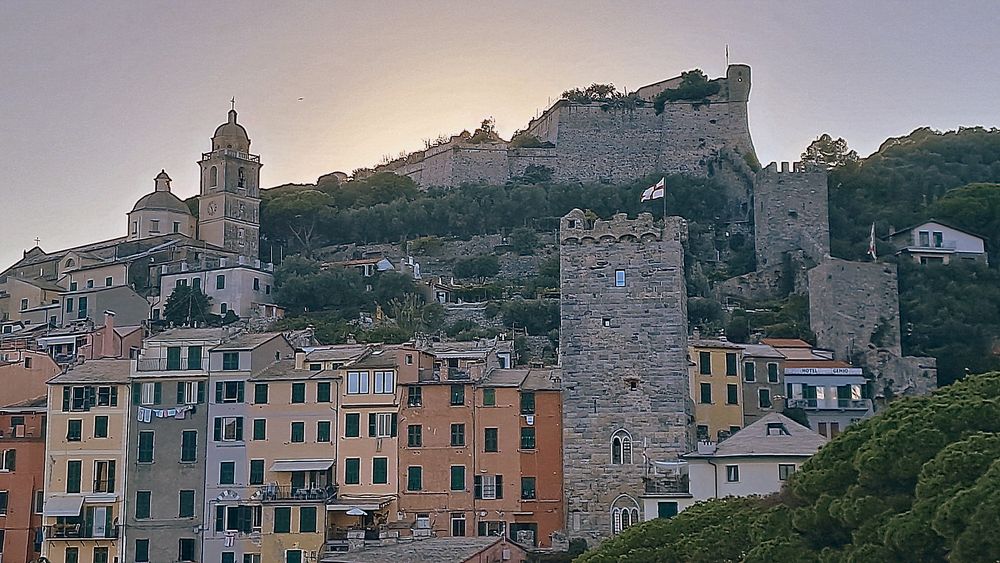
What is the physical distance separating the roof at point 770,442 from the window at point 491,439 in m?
6.65

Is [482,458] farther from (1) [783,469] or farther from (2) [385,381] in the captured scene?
(1) [783,469]

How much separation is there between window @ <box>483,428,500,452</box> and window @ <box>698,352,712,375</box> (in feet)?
27.9

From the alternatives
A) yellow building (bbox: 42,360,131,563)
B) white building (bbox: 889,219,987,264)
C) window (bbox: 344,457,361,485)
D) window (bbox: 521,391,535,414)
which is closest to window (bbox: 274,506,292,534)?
window (bbox: 344,457,361,485)

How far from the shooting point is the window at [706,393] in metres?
50.9

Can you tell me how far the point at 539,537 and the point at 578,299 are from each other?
7.52 meters

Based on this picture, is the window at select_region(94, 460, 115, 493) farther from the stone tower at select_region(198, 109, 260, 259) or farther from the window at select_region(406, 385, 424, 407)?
the stone tower at select_region(198, 109, 260, 259)

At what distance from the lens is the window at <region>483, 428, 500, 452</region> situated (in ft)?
153

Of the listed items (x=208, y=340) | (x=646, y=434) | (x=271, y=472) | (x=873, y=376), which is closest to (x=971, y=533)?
(x=646, y=434)

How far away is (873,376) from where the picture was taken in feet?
192

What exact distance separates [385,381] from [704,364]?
37.8ft

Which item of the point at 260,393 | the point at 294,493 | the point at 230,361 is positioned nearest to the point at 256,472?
the point at 294,493

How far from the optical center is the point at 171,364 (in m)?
49.5

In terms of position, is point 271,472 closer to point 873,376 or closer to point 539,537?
point 539,537

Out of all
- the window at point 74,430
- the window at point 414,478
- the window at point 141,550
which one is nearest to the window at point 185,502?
the window at point 141,550
